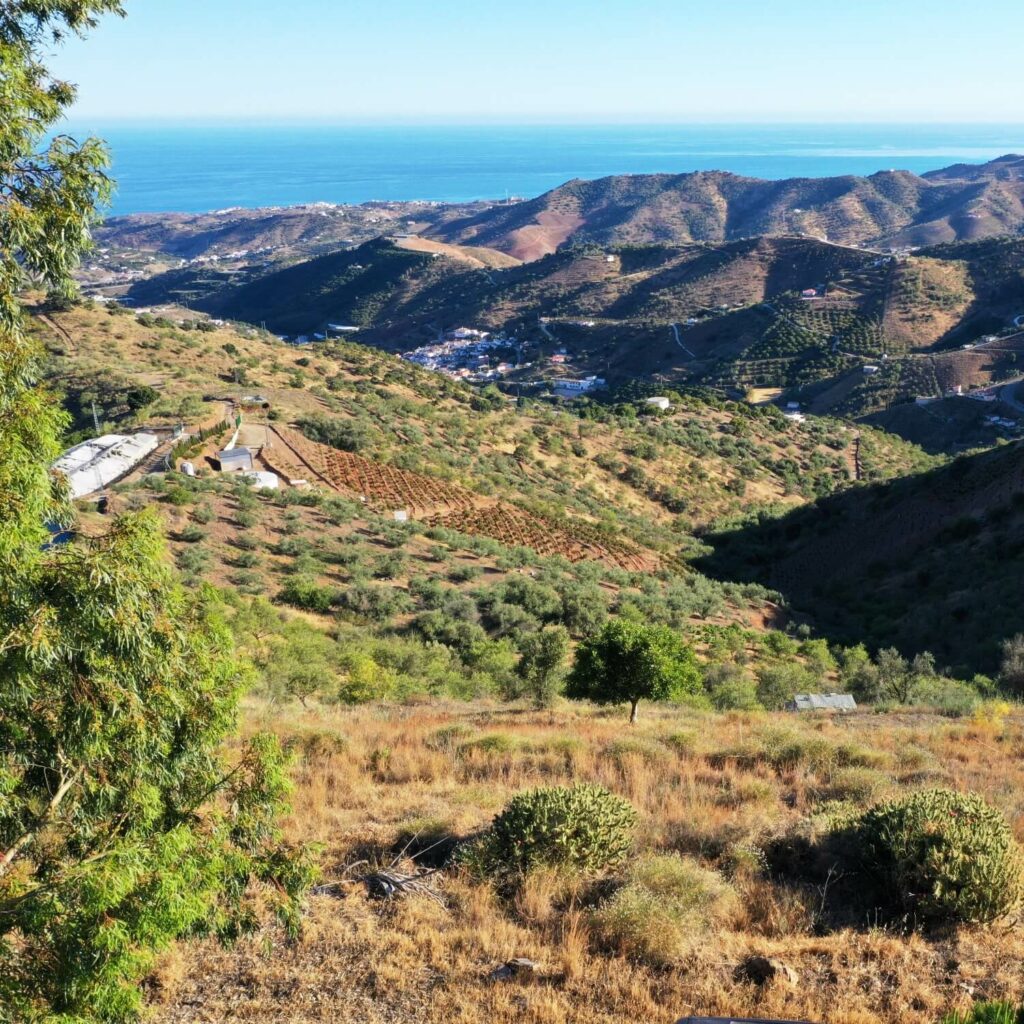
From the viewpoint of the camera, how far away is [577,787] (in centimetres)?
721

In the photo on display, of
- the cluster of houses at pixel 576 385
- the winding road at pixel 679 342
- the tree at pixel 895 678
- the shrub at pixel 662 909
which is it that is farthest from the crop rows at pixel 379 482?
the winding road at pixel 679 342

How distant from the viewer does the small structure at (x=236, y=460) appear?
29.7 meters

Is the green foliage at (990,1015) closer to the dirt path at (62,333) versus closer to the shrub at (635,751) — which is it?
the shrub at (635,751)

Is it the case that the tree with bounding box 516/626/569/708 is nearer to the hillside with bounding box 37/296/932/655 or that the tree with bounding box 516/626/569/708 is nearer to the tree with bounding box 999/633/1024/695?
the hillside with bounding box 37/296/932/655

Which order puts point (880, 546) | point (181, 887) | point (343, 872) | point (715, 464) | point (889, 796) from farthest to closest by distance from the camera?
point (715, 464), point (880, 546), point (889, 796), point (343, 872), point (181, 887)

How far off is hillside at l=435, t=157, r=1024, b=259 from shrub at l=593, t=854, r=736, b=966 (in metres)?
167

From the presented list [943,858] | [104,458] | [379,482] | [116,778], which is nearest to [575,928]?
[943,858]

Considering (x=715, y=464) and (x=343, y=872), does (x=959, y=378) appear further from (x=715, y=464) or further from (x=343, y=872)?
(x=343, y=872)

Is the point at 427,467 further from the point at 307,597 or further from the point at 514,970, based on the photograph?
the point at 514,970

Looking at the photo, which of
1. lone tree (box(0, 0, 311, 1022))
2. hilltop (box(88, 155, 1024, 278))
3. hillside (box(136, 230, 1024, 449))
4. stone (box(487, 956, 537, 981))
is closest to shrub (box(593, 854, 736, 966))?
stone (box(487, 956, 537, 981))

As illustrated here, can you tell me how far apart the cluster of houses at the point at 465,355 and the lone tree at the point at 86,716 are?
8566 cm

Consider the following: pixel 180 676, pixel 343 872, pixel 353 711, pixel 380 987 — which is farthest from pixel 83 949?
pixel 353 711

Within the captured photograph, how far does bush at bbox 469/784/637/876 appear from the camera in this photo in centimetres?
661

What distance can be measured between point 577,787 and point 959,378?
75673mm
